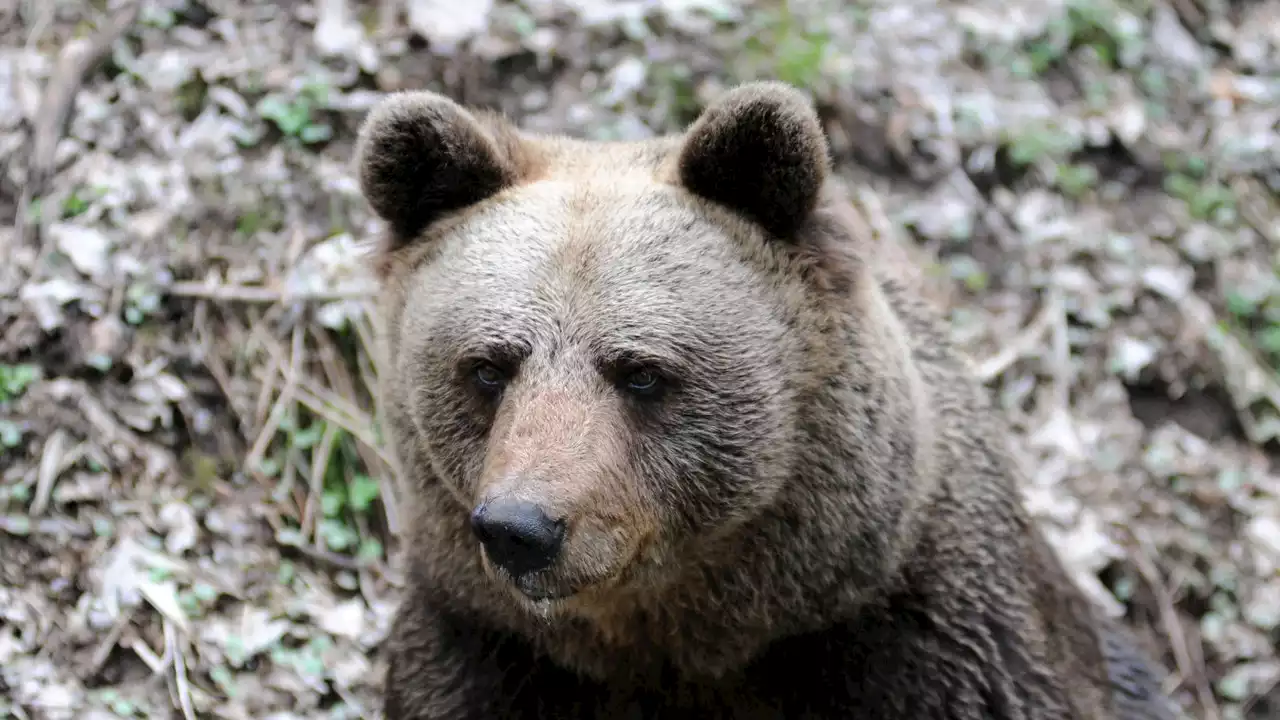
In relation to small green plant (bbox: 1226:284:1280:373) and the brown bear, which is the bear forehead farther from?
small green plant (bbox: 1226:284:1280:373)

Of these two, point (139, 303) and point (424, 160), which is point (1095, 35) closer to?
point (424, 160)

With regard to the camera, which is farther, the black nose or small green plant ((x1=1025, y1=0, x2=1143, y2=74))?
small green plant ((x1=1025, y1=0, x2=1143, y2=74))

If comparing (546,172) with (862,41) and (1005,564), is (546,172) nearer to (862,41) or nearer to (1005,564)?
(1005,564)

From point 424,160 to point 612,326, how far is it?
83 cm

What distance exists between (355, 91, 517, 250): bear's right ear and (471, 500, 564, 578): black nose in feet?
3.79

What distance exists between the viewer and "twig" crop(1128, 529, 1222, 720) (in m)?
6.14

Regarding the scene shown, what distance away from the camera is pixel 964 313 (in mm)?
6875

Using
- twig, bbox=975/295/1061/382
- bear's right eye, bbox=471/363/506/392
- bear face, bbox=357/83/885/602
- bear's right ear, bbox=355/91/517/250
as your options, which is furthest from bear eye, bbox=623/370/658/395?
twig, bbox=975/295/1061/382

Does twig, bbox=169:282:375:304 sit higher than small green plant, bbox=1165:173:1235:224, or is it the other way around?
twig, bbox=169:282:375:304

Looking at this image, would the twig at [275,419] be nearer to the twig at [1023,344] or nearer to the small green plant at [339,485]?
the small green plant at [339,485]

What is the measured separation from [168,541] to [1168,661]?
459 cm

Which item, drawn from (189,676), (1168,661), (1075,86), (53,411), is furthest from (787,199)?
(1075,86)

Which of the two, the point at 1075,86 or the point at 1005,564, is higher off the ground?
the point at 1005,564

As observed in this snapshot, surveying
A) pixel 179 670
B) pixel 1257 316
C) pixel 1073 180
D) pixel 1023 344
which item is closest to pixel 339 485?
pixel 179 670
